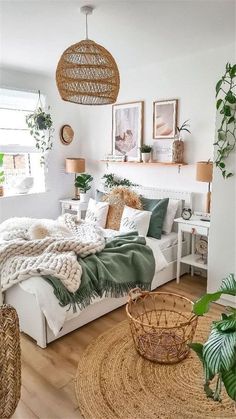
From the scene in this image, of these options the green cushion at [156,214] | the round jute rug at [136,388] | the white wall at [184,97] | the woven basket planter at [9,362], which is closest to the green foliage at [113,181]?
the white wall at [184,97]

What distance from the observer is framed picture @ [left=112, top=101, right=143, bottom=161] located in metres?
4.08

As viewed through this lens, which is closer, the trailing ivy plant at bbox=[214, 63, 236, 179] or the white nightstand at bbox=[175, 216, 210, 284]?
the trailing ivy plant at bbox=[214, 63, 236, 179]

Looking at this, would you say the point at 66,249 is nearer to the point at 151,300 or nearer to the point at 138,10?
the point at 151,300

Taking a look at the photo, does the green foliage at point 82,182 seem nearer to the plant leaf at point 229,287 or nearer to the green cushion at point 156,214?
the green cushion at point 156,214

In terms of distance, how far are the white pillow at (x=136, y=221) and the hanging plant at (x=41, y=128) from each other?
1773 millimetres

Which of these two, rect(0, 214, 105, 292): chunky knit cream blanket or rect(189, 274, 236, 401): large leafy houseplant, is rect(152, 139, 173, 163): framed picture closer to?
rect(0, 214, 105, 292): chunky knit cream blanket

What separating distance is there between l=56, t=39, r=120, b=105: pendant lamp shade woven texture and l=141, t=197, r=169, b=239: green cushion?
1569mm

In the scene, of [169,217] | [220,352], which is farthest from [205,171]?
[220,352]

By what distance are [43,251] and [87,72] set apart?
55.9 inches

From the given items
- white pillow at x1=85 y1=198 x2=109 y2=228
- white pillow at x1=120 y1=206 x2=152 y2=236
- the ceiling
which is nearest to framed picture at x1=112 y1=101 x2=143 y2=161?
the ceiling

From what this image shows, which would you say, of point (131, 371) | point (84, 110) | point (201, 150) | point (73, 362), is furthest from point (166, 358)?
point (84, 110)

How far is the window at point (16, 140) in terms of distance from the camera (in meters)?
4.16

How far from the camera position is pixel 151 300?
299 cm

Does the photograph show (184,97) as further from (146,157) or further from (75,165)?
(75,165)
